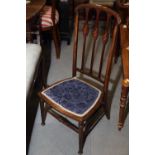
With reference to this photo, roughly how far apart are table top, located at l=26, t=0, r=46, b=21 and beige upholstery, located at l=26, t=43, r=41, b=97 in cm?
31

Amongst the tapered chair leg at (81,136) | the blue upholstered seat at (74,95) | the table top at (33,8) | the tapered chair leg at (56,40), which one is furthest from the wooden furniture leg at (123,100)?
the tapered chair leg at (56,40)

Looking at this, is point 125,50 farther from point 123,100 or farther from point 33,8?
point 33,8

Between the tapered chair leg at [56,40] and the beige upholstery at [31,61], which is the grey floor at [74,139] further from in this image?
the tapered chair leg at [56,40]

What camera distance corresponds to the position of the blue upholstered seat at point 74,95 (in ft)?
5.66

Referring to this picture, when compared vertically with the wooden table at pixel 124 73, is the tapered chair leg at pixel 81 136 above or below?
below

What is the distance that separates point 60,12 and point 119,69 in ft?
3.22

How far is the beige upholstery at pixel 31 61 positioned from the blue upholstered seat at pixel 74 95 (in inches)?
6.8

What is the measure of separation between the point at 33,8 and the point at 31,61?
0.66 meters

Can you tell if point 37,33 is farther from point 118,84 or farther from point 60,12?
point 118,84

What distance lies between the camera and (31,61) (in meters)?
1.86

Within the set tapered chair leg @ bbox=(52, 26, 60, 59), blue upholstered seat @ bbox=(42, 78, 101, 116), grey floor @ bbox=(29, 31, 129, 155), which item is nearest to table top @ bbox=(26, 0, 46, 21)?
tapered chair leg @ bbox=(52, 26, 60, 59)
